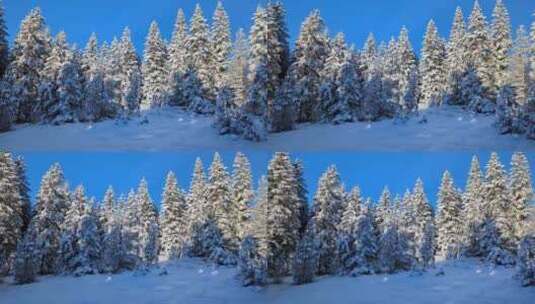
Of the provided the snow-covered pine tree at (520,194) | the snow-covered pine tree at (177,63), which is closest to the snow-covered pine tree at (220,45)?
the snow-covered pine tree at (177,63)

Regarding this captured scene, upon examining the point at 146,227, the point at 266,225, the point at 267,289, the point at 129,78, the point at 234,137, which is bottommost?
the point at 267,289

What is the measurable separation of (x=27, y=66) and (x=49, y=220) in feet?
6.41

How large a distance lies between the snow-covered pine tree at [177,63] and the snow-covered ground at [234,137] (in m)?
0.17

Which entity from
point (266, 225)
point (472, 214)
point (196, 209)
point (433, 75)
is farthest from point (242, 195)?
point (472, 214)

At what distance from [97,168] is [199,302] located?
198 centimetres

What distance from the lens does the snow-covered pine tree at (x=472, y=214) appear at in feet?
25.9

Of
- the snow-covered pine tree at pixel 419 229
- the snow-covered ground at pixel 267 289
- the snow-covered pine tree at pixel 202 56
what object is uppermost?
the snow-covered pine tree at pixel 202 56

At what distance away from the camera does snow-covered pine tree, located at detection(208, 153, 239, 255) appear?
8234 millimetres

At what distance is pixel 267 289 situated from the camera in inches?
321

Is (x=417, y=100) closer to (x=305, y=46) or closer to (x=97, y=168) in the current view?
(x=305, y=46)

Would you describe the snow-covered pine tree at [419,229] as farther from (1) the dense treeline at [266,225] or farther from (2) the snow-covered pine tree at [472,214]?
(2) the snow-covered pine tree at [472,214]

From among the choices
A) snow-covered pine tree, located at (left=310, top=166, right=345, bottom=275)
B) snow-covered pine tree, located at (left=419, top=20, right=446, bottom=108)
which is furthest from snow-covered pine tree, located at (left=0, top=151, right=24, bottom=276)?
snow-covered pine tree, located at (left=419, top=20, right=446, bottom=108)

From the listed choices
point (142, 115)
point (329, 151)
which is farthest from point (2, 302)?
point (329, 151)

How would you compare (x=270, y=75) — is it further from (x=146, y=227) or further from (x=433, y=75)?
(x=146, y=227)
